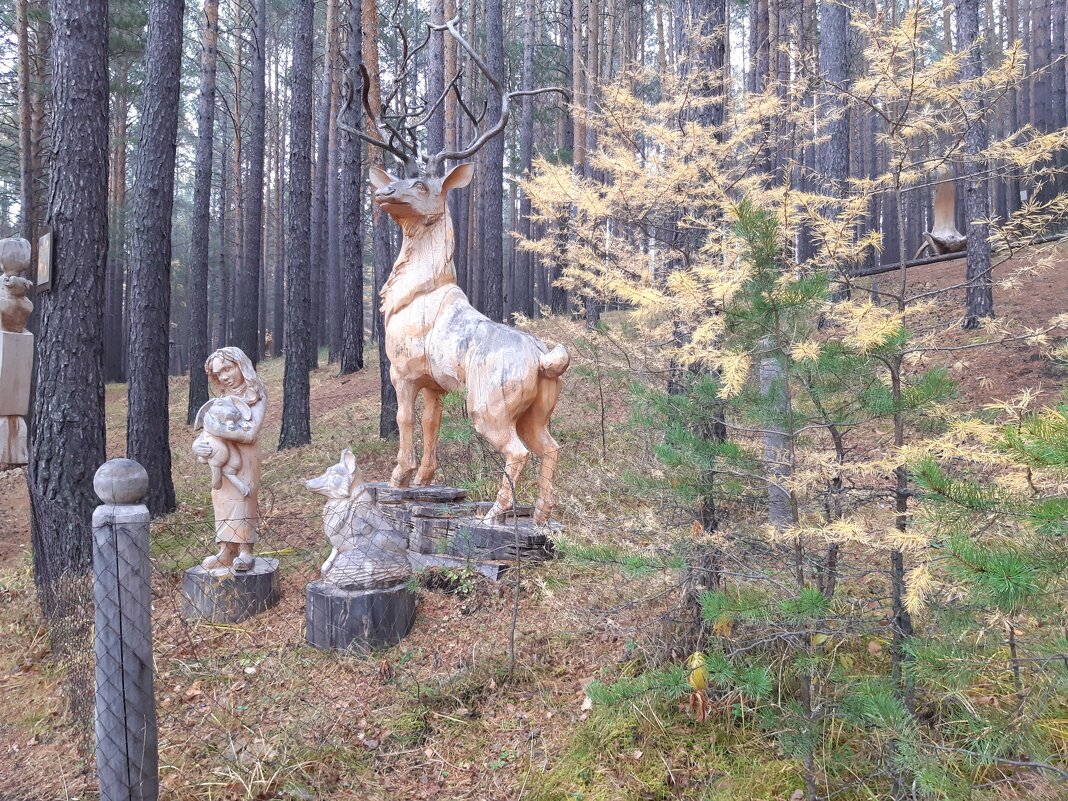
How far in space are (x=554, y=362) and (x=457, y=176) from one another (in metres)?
1.73

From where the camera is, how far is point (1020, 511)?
171 cm

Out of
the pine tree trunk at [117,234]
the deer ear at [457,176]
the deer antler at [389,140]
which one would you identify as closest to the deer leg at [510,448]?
the deer ear at [457,176]

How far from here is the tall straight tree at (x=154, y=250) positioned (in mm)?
6625

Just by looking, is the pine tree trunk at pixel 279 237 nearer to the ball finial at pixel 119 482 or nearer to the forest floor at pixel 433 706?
the forest floor at pixel 433 706

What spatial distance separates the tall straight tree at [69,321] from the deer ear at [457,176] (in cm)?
298

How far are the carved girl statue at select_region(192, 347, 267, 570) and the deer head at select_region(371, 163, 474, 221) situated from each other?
1.50m

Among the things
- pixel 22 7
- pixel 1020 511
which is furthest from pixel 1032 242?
pixel 22 7

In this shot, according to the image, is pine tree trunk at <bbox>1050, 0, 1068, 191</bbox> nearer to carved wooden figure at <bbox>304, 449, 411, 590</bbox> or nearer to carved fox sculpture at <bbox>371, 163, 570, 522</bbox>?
carved fox sculpture at <bbox>371, 163, 570, 522</bbox>

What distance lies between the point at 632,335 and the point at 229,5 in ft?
66.2

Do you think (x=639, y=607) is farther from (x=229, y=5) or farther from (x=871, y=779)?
(x=229, y=5)

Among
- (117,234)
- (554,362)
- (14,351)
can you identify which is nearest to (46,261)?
(14,351)

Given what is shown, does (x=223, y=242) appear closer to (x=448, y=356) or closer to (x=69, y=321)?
(x=69, y=321)

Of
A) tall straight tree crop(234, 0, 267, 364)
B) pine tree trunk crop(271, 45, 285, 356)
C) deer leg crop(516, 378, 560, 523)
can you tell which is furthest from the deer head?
pine tree trunk crop(271, 45, 285, 356)

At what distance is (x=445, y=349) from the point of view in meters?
4.61
